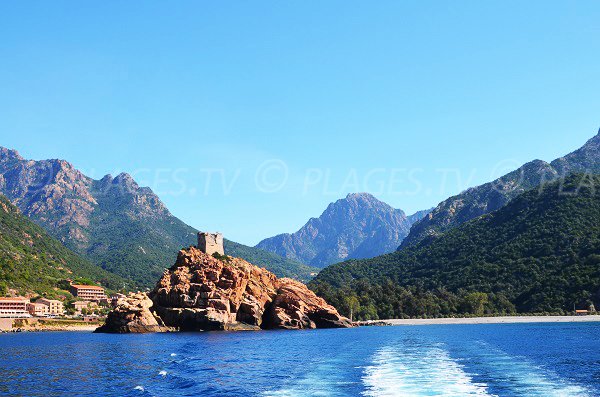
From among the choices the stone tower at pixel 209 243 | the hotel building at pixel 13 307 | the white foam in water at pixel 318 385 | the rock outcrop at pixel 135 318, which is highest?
the stone tower at pixel 209 243

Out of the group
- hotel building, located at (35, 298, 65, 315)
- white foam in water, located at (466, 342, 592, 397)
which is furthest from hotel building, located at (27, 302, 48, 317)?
white foam in water, located at (466, 342, 592, 397)

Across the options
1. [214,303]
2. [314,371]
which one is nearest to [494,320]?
[214,303]

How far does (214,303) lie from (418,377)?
94.7 m

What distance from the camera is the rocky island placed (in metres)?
135

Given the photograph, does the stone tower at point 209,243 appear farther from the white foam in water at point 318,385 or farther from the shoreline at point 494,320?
the white foam in water at point 318,385

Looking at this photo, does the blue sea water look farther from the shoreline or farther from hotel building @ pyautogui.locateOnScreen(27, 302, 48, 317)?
hotel building @ pyautogui.locateOnScreen(27, 302, 48, 317)

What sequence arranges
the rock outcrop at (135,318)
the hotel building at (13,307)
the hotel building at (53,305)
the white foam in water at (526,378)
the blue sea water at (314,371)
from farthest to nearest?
the hotel building at (53,305)
the hotel building at (13,307)
the rock outcrop at (135,318)
the blue sea water at (314,371)
the white foam in water at (526,378)

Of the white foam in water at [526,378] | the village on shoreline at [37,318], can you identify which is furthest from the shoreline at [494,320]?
the white foam in water at [526,378]

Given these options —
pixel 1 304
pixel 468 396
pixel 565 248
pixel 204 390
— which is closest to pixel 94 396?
pixel 204 390

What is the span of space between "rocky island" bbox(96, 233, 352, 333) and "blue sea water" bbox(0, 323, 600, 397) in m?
53.3

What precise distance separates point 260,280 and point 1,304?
76.5 metres

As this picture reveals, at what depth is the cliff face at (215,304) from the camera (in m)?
135

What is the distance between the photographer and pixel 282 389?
43969 mm

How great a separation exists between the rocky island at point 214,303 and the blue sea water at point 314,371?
53.3m
